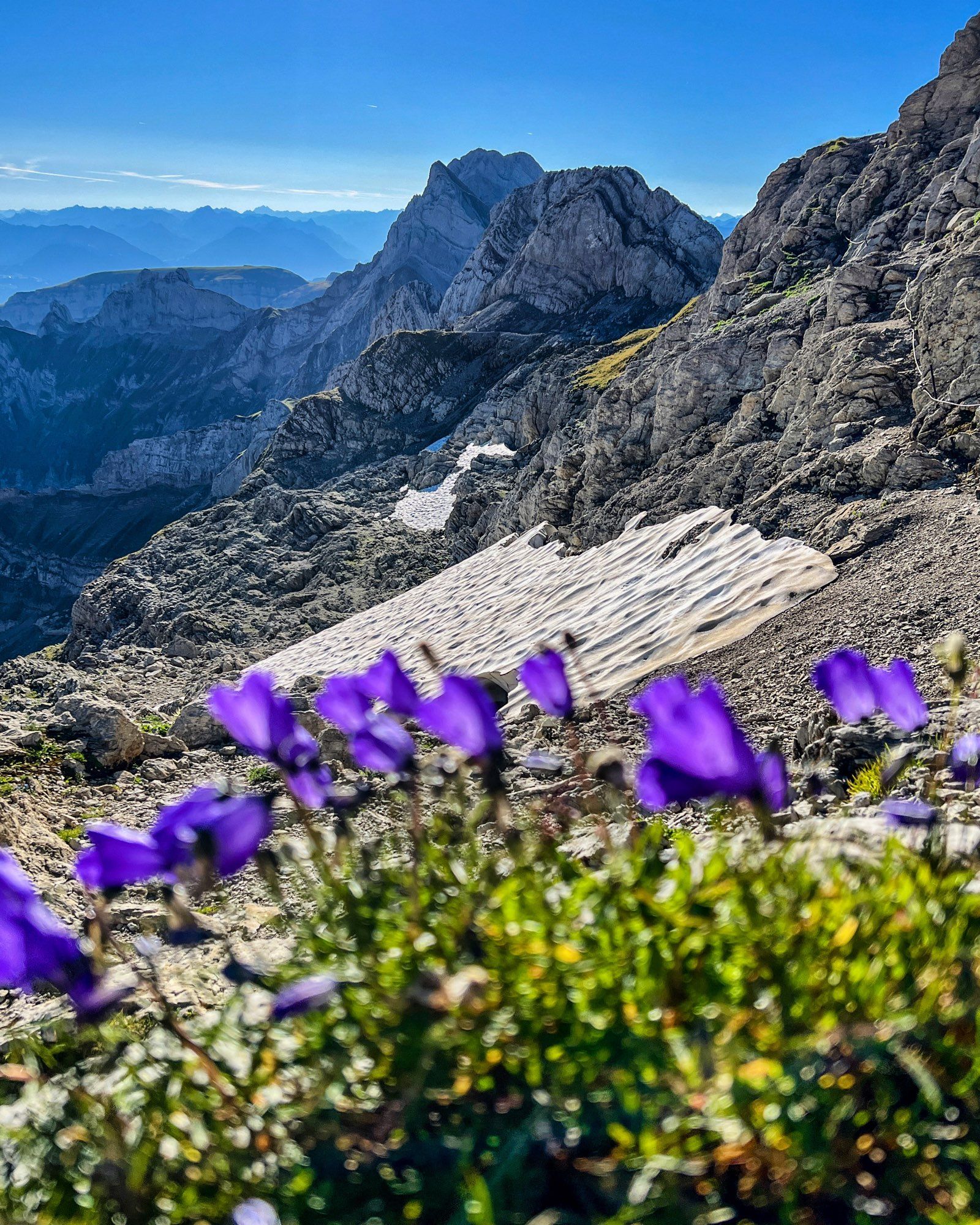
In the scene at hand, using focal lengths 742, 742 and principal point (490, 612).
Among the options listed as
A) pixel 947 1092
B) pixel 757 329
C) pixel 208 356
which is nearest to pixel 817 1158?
pixel 947 1092

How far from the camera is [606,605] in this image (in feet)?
44.1

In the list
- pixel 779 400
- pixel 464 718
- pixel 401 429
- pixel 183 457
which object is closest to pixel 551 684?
pixel 464 718

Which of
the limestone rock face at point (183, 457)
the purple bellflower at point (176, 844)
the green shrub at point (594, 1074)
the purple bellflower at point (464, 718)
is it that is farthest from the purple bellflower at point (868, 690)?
the limestone rock face at point (183, 457)

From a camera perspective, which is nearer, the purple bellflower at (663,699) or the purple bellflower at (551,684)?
the purple bellflower at (663,699)

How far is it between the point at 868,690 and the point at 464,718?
1083 mm

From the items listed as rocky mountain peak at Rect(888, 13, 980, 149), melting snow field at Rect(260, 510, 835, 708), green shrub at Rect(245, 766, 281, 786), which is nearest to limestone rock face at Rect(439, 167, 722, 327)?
rocky mountain peak at Rect(888, 13, 980, 149)

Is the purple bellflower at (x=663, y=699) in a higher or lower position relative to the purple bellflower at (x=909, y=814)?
higher

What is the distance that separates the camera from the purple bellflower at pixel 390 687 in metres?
2.00

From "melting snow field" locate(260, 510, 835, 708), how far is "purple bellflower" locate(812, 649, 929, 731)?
542cm

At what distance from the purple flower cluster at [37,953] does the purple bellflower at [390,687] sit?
0.87 m

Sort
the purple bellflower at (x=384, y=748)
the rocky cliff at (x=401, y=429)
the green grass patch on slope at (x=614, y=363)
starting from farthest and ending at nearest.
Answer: the green grass patch on slope at (x=614, y=363), the rocky cliff at (x=401, y=429), the purple bellflower at (x=384, y=748)

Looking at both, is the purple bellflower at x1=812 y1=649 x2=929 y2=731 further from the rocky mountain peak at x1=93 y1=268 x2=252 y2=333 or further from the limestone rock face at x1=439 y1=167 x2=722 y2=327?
the rocky mountain peak at x1=93 y1=268 x2=252 y2=333

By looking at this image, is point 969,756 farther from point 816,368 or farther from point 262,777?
point 816,368

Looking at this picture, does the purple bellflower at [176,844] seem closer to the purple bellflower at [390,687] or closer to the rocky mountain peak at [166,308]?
the purple bellflower at [390,687]
